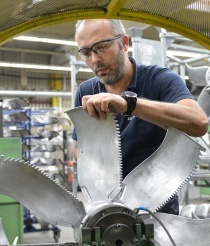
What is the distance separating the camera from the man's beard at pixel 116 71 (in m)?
1.99

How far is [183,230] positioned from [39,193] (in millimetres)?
593

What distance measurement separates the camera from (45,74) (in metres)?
16.8

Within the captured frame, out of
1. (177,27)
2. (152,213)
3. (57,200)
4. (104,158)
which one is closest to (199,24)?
(177,27)

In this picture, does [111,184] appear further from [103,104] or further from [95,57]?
[95,57]

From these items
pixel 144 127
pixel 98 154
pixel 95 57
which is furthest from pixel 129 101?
pixel 144 127

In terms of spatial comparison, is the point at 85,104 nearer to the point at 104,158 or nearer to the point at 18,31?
the point at 104,158

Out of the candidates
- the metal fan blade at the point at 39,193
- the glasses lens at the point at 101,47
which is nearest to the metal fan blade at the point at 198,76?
the glasses lens at the point at 101,47

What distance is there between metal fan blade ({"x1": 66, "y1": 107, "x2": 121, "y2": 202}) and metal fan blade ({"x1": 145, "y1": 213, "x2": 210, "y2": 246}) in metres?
0.22

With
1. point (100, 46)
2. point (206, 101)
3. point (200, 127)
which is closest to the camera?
point (200, 127)

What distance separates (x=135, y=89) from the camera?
211cm

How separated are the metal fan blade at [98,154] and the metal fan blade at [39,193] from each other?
0.11m

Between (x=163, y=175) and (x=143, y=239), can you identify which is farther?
(x=163, y=175)

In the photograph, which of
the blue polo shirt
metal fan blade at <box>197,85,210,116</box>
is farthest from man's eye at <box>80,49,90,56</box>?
metal fan blade at <box>197,85,210,116</box>

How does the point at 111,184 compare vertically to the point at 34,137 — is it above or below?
above
